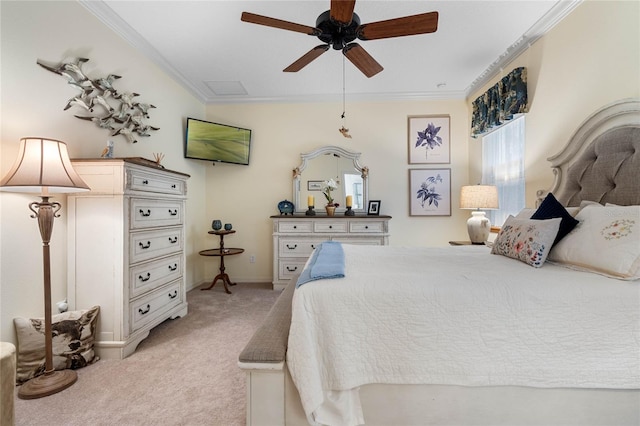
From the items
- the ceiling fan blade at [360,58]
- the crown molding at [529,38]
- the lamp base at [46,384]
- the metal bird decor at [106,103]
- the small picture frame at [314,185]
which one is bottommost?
the lamp base at [46,384]

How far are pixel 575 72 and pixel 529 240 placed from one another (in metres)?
1.58

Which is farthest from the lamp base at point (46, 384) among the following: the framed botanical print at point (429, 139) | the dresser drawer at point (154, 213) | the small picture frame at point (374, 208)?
the framed botanical print at point (429, 139)

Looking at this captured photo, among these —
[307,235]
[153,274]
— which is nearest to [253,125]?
[307,235]

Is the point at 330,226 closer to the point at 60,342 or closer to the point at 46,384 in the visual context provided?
the point at 60,342

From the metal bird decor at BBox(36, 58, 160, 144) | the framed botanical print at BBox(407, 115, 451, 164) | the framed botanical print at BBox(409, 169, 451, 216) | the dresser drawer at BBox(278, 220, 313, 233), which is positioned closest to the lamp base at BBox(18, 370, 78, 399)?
the metal bird decor at BBox(36, 58, 160, 144)

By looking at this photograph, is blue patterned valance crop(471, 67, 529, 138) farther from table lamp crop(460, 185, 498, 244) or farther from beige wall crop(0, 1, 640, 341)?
table lamp crop(460, 185, 498, 244)

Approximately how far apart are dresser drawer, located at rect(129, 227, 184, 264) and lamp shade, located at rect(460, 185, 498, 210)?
3.04 m

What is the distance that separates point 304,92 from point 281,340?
348 centimetres

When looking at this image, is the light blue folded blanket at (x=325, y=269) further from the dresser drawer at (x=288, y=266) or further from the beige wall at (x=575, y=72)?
the beige wall at (x=575, y=72)

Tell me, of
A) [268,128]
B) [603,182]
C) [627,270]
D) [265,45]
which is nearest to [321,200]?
[268,128]

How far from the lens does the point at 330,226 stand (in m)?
3.66

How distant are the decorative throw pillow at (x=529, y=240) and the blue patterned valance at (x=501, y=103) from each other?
59.6 inches

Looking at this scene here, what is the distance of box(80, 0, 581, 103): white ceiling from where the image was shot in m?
2.21

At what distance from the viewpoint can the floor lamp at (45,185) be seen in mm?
1479
